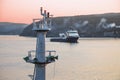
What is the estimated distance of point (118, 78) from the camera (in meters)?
43.2

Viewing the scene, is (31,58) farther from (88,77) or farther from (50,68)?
(50,68)

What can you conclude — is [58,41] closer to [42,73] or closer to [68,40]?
[68,40]

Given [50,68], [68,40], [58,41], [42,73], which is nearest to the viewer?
[42,73]

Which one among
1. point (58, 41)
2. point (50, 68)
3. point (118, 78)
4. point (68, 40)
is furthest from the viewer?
point (58, 41)

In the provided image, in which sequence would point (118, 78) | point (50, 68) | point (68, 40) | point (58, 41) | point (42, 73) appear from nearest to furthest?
point (42, 73) < point (118, 78) < point (50, 68) < point (68, 40) < point (58, 41)

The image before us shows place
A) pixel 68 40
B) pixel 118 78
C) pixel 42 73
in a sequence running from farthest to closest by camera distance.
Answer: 1. pixel 68 40
2. pixel 118 78
3. pixel 42 73

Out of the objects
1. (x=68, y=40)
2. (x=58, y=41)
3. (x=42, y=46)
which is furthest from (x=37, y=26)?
(x=58, y=41)

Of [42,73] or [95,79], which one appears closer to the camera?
[42,73]

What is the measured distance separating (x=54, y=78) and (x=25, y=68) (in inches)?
424

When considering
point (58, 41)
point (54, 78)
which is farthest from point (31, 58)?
point (58, 41)

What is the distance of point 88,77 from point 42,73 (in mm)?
28640

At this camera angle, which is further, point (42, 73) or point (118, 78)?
point (118, 78)

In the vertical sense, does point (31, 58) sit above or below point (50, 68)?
above

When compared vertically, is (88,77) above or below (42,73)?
below
